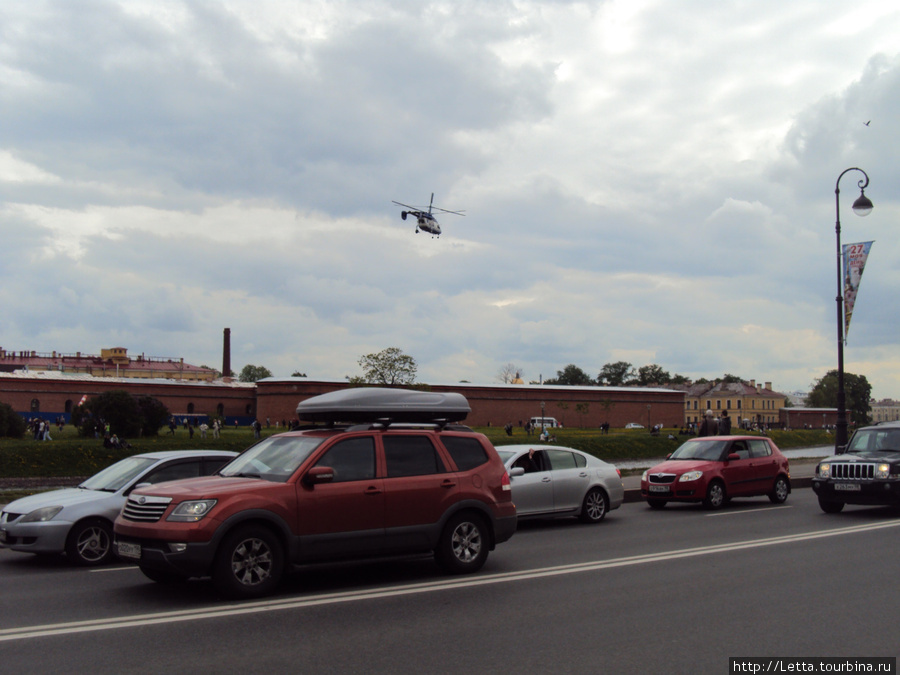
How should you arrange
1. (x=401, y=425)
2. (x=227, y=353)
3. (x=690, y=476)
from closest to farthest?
(x=401, y=425)
(x=690, y=476)
(x=227, y=353)

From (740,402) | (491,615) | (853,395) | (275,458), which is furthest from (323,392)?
(853,395)

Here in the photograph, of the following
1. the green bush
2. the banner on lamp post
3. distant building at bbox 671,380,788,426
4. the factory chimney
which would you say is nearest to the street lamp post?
the banner on lamp post

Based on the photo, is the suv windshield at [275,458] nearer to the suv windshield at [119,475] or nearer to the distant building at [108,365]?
the suv windshield at [119,475]

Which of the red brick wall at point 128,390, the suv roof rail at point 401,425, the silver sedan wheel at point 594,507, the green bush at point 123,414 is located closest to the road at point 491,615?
the suv roof rail at point 401,425

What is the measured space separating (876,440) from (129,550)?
14193 mm

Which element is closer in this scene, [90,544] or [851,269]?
[90,544]

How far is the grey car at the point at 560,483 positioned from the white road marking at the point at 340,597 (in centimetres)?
356

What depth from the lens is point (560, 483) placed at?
14.6m

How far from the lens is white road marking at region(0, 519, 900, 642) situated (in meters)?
6.79

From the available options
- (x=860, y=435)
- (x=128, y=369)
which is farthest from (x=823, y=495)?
(x=128, y=369)

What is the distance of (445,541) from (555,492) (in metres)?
5.65

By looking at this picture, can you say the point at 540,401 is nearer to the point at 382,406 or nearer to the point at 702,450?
the point at 702,450

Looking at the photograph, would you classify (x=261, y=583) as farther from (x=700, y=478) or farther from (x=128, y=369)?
(x=128, y=369)

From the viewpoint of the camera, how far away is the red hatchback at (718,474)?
16.7 m
